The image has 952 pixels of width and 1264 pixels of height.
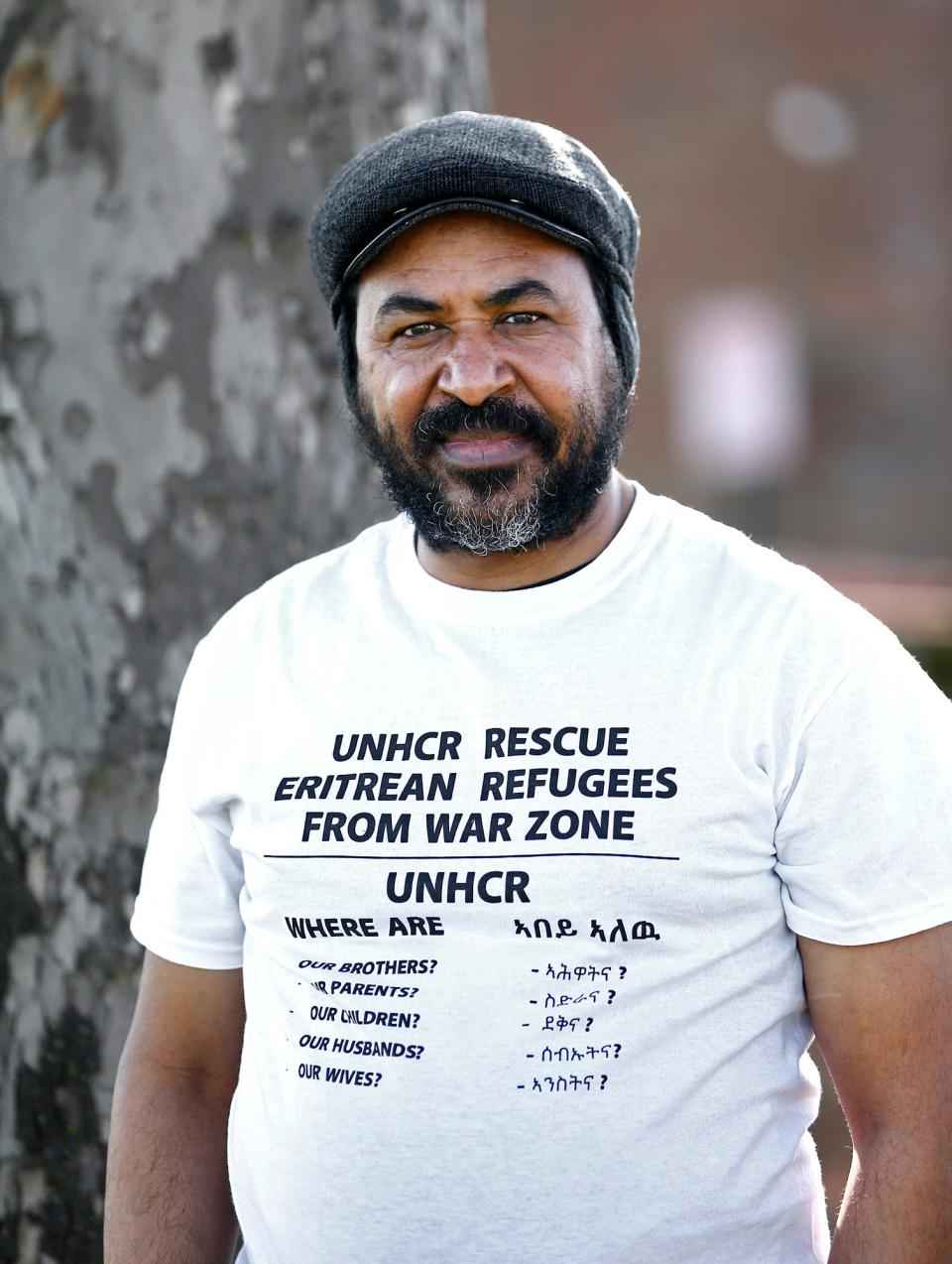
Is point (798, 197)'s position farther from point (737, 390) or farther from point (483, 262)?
point (483, 262)

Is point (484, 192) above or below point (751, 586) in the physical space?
above

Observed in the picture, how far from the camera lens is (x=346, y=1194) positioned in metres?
1.82

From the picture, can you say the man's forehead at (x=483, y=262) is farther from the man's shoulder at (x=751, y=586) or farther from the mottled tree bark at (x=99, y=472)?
the mottled tree bark at (x=99, y=472)

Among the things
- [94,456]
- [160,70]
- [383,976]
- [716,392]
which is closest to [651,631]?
[383,976]

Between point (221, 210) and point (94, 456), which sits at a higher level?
point (221, 210)

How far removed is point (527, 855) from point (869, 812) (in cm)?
40

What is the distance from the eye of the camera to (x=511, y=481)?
1992mm

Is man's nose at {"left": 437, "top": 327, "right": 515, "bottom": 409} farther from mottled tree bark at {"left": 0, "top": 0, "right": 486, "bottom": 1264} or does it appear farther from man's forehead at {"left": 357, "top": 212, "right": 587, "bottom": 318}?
mottled tree bark at {"left": 0, "top": 0, "right": 486, "bottom": 1264}

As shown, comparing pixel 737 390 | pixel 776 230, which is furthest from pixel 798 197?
pixel 737 390

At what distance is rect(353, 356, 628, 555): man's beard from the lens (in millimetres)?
1976

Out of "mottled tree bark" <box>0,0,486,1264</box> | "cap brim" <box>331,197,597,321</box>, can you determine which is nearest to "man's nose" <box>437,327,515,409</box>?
"cap brim" <box>331,197,597,321</box>

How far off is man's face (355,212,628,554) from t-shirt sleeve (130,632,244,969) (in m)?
0.44

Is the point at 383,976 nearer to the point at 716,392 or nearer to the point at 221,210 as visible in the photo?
the point at 221,210

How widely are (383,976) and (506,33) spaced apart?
14.9 m
